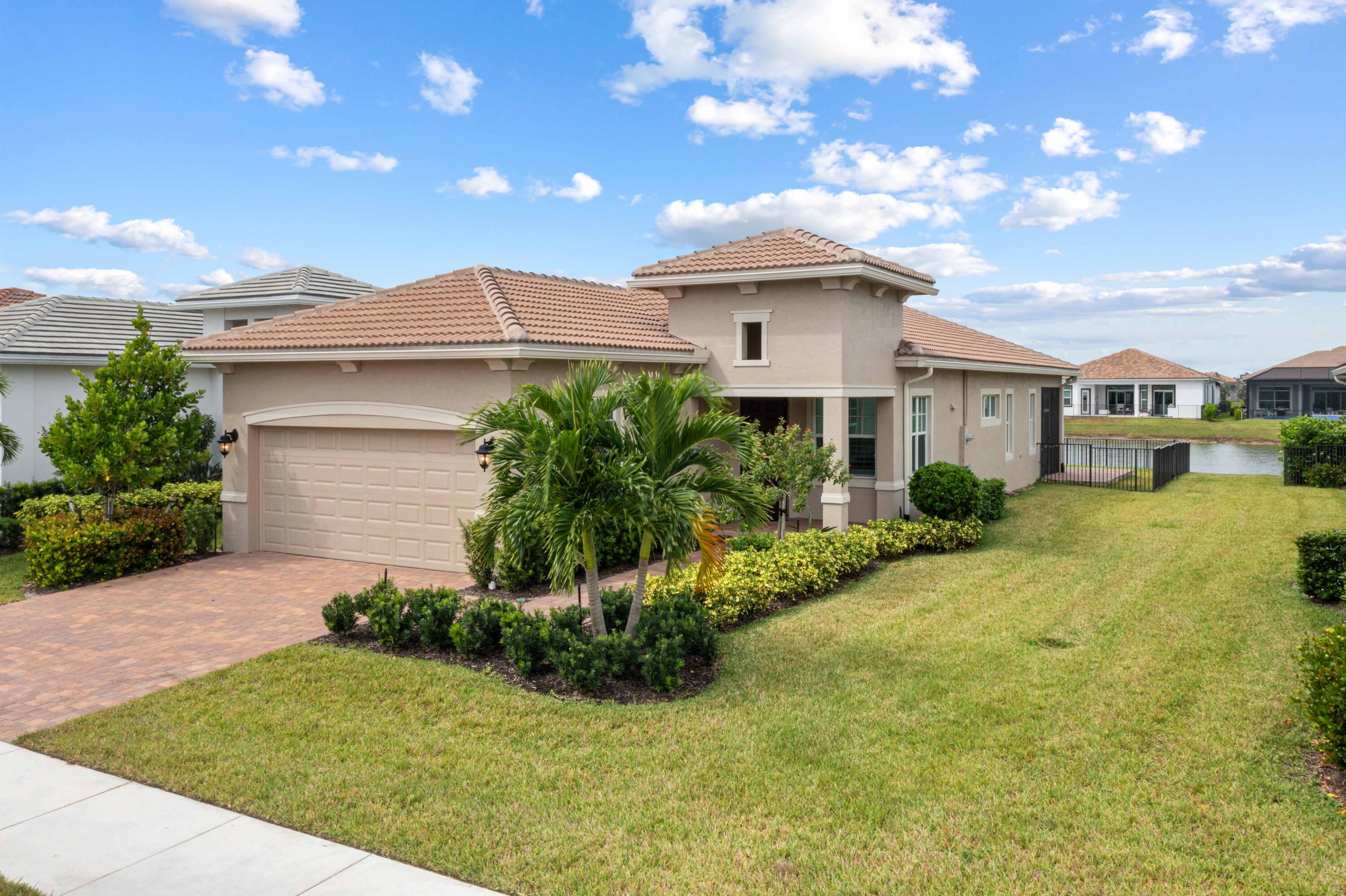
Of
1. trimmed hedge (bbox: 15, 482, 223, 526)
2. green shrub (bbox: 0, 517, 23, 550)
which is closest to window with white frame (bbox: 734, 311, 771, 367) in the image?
trimmed hedge (bbox: 15, 482, 223, 526)

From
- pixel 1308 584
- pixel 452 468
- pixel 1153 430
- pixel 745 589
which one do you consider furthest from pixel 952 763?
pixel 1153 430

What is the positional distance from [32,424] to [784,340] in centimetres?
1604

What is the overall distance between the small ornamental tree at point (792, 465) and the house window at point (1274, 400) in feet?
207

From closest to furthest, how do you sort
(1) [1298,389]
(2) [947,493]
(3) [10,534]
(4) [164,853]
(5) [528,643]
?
(4) [164,853]
(5) [528,643]
(2) [947,493]
(3) [10,534]
(1) [1298,389]

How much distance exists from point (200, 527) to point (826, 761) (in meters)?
12.9

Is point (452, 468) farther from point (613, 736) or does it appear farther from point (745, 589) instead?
point (613, 736)

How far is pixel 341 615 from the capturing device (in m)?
9.56

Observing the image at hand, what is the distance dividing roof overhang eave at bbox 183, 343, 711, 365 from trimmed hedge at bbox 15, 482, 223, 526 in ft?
9.89

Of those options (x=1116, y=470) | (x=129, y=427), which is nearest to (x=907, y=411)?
(x=129, y=427)

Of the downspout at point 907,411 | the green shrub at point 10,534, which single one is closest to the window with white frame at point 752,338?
the downspout at point 907,411

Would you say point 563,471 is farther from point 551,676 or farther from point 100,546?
point 100,546

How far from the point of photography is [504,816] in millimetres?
5566

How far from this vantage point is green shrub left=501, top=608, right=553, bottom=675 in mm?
8156

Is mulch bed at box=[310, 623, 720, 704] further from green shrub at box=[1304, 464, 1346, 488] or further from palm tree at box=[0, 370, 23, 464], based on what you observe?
green shrub at box=[1304, 464, 1346, 488]
